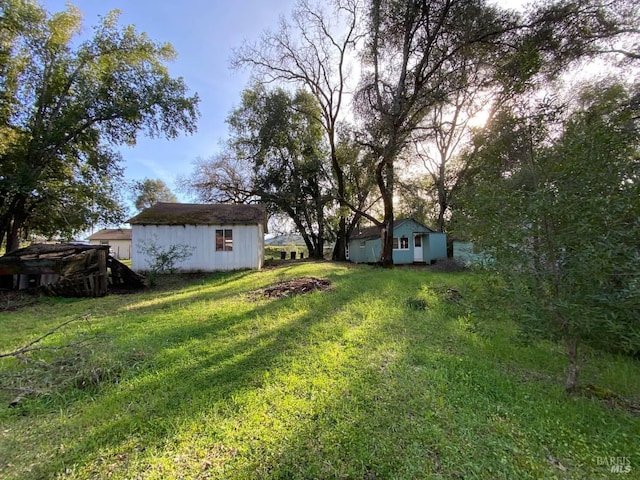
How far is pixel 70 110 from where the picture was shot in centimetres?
1184

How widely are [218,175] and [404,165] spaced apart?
45.8 ft

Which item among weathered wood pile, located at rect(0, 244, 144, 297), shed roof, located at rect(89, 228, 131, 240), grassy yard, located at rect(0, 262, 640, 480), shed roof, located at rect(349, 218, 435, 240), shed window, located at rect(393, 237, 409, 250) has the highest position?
shed roof, located at rect(89, 228, 131, 240)

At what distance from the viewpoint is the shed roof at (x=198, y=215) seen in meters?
13.3

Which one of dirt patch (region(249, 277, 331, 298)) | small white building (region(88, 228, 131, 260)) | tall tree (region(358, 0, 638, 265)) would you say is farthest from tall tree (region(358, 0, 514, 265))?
small white building (region(88, 228, 131, 260))

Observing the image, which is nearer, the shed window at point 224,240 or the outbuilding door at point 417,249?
the shed window at point 224,240

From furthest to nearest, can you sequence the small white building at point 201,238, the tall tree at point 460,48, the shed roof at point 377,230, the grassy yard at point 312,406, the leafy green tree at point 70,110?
1. the shed roof at point 377,230
2. the small white building at point 201,238
3. the leafy green tree at point 70,110
4. the tall tree at point 460,48
5. the grassy yard at point 312,406

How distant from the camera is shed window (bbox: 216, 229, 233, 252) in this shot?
44.8 ft

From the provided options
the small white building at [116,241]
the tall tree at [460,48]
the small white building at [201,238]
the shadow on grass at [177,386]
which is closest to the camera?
the shadow on grass at [177,386]

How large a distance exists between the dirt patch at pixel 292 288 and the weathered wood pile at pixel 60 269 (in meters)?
5.37

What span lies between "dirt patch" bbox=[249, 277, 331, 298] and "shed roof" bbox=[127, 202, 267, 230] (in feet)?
20.1

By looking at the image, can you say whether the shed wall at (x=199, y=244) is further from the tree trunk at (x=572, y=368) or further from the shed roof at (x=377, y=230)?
the tree trunk at (x=572, y=368)

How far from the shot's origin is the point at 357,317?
5.33m

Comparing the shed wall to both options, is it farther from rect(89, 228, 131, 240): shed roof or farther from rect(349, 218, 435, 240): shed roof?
rect(89, 228, 131, 240): shed roof

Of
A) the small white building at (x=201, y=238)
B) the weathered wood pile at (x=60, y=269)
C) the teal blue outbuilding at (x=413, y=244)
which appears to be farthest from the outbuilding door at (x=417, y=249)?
the weathered wood pile at (x=60, y=269)
